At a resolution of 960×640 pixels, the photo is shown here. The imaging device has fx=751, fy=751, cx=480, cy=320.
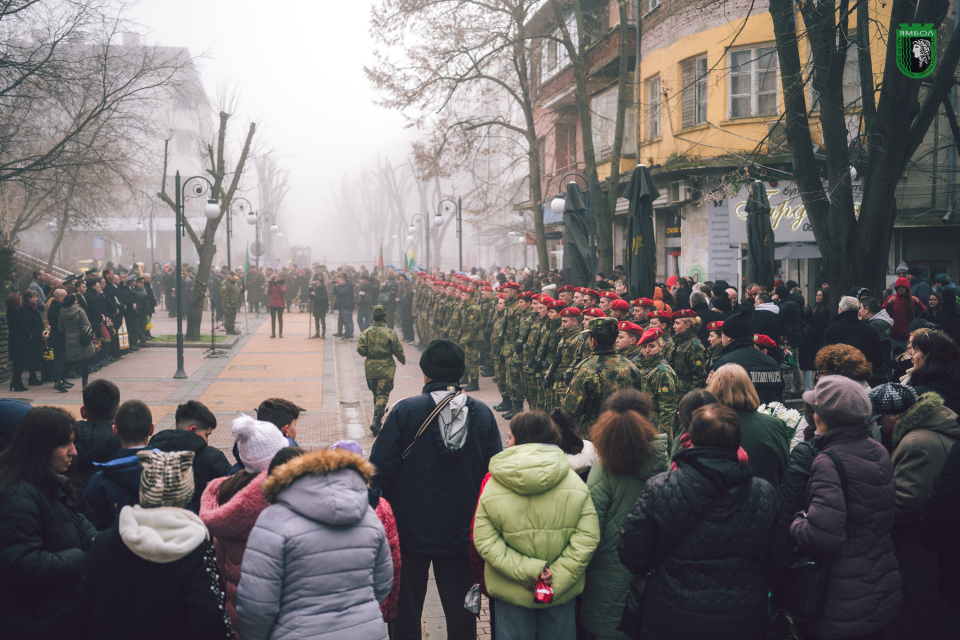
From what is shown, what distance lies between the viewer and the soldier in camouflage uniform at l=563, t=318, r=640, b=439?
266 inches

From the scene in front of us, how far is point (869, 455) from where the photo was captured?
3604mm

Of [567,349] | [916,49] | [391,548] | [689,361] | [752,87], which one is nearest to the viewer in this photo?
[391,548]

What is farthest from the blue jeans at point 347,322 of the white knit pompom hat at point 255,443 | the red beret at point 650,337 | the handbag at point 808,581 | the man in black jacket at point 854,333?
the handbag at point 808,581

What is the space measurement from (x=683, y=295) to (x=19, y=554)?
12.9 m

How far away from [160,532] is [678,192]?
20768 millimetres

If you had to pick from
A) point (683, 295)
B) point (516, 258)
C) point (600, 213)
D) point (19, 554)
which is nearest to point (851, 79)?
point (600, 213)

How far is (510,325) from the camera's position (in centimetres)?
1294

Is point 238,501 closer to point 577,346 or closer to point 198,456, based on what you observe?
point 198,456

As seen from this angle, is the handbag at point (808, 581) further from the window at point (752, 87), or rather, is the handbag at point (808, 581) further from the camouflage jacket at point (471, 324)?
the window at point (752, 87)

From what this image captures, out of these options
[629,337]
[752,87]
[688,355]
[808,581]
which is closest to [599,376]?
[629,337]

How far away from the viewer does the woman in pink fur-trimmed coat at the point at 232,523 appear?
3406 millimetres

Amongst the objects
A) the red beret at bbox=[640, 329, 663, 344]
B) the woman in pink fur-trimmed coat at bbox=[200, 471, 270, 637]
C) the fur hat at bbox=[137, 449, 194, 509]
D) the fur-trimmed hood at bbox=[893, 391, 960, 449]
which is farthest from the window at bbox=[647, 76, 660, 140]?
the fur hat at bbox=[137, 449, 194, 509]

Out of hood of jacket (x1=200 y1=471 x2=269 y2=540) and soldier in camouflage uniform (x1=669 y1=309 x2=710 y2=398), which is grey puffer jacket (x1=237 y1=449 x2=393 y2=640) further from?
soldier in camouflage uniform (x1=669 y1=309 x2=710 y2=398)

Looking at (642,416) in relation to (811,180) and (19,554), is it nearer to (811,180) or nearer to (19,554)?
(19,554)
